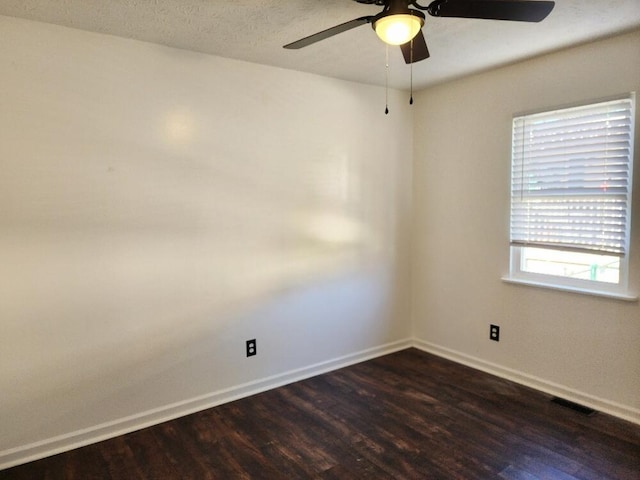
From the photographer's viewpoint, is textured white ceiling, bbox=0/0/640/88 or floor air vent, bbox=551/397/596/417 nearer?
textured white ceiling, bbox=0/0/640/88

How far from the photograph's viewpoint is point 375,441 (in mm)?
2484

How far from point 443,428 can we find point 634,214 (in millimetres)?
1710

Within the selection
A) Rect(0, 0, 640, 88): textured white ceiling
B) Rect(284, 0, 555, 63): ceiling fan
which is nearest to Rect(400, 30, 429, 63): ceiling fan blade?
Rect(284, 0, 555, 63): ceiling fan

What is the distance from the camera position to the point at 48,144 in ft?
7.66

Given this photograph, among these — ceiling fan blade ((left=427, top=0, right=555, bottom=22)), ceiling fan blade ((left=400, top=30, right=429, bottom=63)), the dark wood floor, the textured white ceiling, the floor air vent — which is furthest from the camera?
the floor air vent

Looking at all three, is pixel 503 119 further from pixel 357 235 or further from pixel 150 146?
pixel 150 146

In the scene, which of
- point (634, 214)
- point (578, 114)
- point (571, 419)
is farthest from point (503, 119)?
point (571, 419)

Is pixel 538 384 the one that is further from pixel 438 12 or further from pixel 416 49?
pixel 438 12

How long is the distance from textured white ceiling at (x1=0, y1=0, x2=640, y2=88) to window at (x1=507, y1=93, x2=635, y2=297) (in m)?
0.51

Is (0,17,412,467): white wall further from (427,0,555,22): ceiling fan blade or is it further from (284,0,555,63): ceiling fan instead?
(427,0,555,22): ceiling fan blade

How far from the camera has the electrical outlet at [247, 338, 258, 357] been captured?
10.2ft

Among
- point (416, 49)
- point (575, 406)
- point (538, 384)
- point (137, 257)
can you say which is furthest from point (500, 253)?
point (137, 257)

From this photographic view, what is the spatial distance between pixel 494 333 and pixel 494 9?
244 centimetres

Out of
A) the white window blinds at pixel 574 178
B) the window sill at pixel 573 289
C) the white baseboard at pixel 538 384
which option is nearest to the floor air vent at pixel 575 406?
the white baseboard at pixel 538 384
